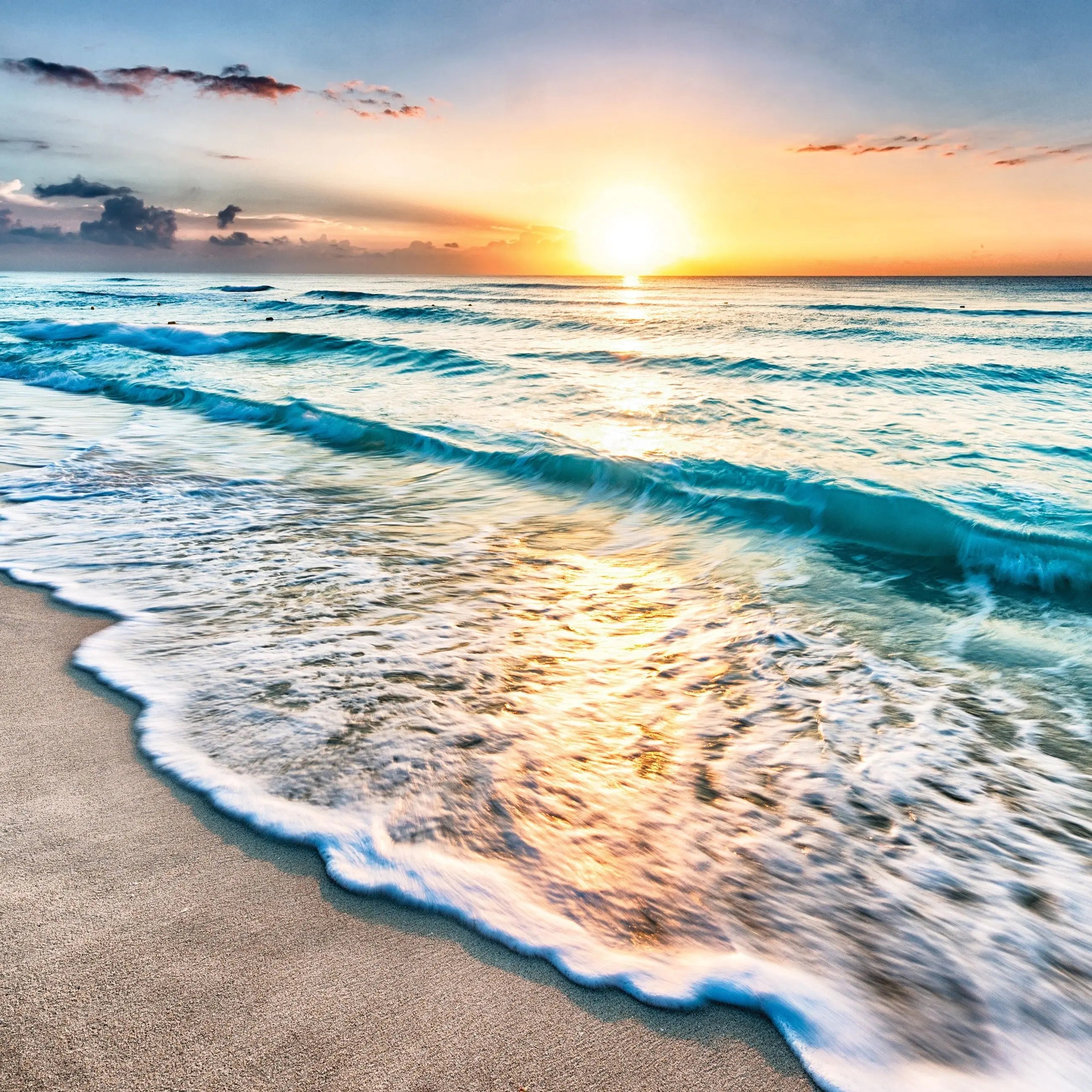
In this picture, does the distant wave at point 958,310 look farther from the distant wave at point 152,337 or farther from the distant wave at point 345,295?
the distant wave at point 152,337

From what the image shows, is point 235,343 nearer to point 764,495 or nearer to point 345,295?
point 764,495

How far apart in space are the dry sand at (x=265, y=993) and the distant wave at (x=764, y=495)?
5.23 metres

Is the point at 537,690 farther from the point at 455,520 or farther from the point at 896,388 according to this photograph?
the point at 896,388

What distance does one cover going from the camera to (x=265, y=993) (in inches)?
74.7

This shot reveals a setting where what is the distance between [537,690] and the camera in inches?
141

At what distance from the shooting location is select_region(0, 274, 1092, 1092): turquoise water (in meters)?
2.18

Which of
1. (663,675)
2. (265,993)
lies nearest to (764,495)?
(663,675)

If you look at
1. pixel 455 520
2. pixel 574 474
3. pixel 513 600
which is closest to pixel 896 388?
pixel 574 474

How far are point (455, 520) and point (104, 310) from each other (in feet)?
108

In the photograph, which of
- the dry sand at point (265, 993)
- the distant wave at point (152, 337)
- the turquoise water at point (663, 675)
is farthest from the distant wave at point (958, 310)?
the dry sand at point (265, 993)

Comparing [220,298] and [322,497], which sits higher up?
[220,298]

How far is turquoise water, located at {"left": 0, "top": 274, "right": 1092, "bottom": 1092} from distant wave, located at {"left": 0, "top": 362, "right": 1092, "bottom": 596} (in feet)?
0.12

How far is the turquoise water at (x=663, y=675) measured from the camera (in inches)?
85.9

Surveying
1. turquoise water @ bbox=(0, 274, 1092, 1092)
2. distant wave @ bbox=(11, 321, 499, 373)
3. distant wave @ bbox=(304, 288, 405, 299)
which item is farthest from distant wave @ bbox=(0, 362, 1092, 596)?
distant wave @ bbox=(304, 288, 405, 299)
